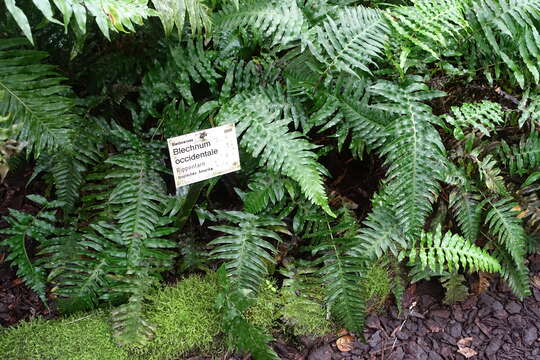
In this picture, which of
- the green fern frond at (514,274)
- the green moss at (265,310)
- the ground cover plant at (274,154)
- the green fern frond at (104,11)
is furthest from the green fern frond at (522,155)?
the green fern frond at (104,11)

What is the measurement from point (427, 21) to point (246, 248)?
1.59 metres

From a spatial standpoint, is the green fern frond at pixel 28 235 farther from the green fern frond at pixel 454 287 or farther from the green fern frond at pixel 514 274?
the green fern frond at pixel 514 274

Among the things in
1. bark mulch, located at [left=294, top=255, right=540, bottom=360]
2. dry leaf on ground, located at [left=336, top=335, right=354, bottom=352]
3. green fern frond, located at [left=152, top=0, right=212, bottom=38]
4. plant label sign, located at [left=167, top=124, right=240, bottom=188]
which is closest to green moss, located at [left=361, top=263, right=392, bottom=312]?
bark mulch, located at [left=294, top=255, right=540, bottom=360]

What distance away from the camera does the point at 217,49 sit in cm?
306

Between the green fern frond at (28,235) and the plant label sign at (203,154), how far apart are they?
81cm

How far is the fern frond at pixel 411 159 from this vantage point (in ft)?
8.51

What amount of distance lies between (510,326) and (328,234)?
4.46ft

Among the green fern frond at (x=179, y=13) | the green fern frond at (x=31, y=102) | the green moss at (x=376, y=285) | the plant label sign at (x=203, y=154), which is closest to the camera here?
the green fern frond at (x=179, y=13)

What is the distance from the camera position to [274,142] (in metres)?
2.58

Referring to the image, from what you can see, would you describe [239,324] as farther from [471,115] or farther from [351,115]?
[471,115]

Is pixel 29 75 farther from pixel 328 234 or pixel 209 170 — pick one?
pixel 328 234

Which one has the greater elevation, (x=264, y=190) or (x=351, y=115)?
(x=351, y=115)

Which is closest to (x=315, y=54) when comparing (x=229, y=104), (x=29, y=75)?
(x=229, y=104)

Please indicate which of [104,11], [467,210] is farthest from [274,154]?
[467,210]
